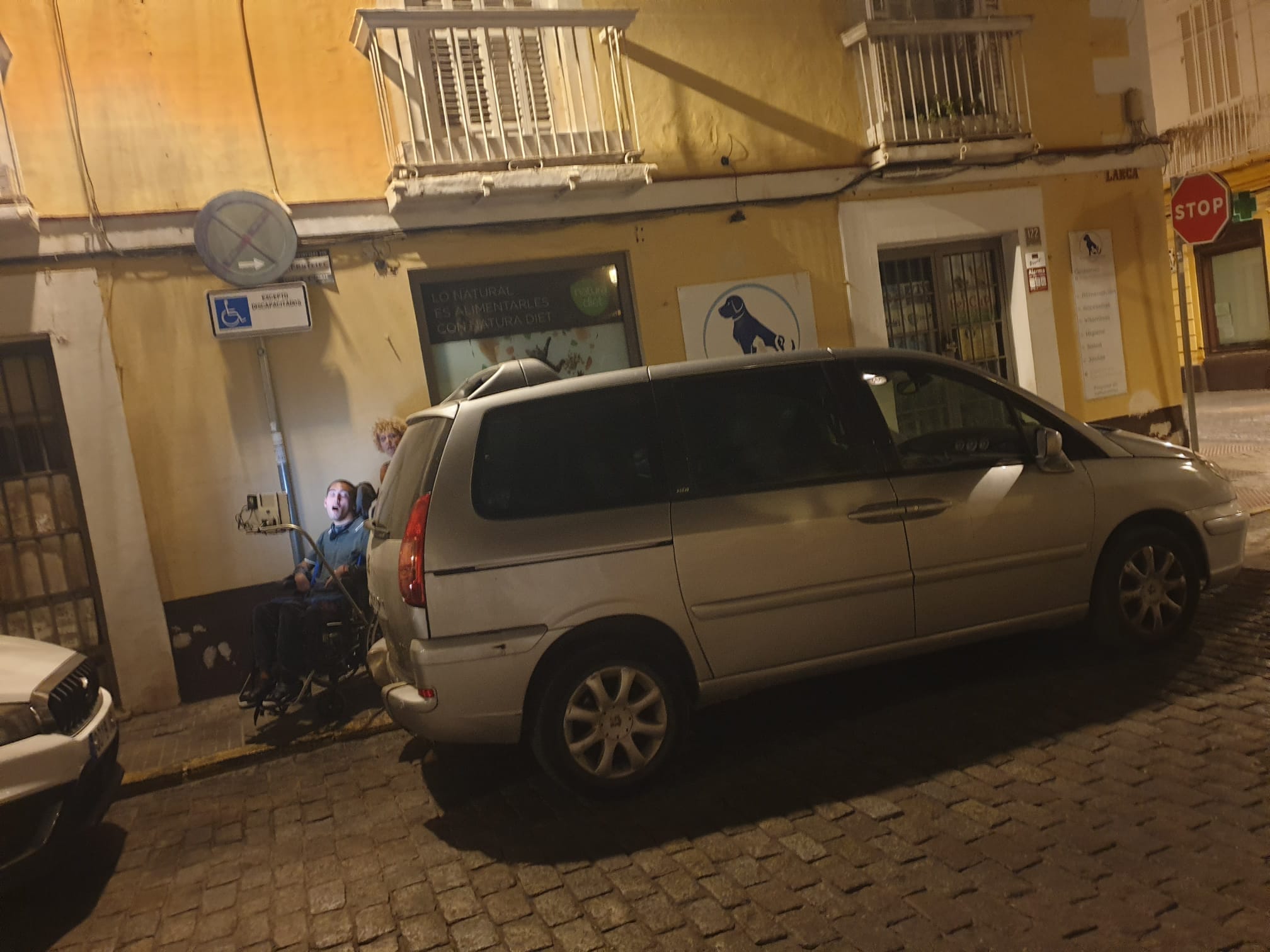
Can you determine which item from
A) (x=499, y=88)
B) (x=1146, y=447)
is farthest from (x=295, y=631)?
(x=1146, y=447)

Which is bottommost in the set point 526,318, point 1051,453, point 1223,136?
point 1051,453

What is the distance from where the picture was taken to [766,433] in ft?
14.8

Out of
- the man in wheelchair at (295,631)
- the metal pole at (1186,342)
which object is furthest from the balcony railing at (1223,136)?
the man in wheelchair at (295,631)

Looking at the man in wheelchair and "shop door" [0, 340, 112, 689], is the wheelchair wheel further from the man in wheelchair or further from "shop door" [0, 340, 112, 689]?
"shop door" [0, 340, 112, 689]

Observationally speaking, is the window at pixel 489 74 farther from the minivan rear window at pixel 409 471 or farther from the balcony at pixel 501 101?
the minivan rear window at pixel 409 471

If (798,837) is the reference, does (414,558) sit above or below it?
above

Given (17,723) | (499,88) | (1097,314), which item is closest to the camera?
(17,723)

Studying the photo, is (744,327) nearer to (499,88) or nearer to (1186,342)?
(499,88)

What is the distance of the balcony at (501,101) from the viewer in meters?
7.18

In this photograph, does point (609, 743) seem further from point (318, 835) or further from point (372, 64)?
point (372, 64)

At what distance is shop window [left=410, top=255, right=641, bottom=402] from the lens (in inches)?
301

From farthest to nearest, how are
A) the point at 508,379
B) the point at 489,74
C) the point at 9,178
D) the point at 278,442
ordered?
1. the point at 489,74
2. the point at 278,442
3. the point at 9,178
4. the point at 508,379

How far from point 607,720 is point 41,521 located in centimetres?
497

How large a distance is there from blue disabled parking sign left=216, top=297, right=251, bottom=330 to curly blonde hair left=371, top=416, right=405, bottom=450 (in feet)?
3.80
